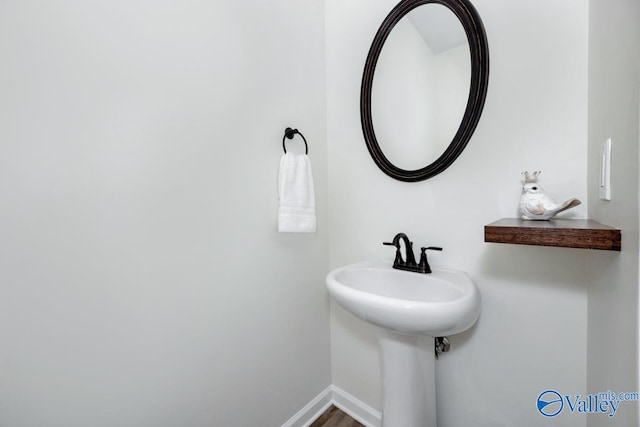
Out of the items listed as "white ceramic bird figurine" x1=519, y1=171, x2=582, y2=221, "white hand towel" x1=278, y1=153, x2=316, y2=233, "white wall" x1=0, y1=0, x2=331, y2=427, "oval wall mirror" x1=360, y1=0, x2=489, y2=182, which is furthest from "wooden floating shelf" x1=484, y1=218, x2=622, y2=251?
"white wall" x1=0, y1=0, x2=331, y2=427

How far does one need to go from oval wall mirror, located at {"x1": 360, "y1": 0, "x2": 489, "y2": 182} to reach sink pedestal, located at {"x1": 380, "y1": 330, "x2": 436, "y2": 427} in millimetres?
705

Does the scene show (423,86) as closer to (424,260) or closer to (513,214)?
(513,214)

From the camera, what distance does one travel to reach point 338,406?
1.54 meters

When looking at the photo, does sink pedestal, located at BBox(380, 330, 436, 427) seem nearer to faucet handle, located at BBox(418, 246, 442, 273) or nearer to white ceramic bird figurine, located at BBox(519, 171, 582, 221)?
faucet handle, located at BBox(418, 246, 442, 273)

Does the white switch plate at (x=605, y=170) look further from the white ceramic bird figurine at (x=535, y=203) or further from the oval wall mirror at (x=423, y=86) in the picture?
the oval wall mirror at (x=423, y=86)

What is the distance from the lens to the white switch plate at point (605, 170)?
24.4 inches

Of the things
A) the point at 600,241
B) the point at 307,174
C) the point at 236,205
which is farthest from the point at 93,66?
the point at 600,241

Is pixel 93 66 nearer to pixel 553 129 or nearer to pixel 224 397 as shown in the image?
pixel 224 397

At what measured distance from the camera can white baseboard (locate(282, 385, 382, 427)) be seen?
1.38 metres

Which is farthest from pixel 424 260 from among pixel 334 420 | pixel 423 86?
pixel 334 420

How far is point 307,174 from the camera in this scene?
4.25ft

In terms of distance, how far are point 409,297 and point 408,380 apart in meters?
0.31

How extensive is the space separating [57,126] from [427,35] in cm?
140

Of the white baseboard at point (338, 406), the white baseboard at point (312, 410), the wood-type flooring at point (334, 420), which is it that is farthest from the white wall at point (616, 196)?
the white baseboard at point (312, 410)
